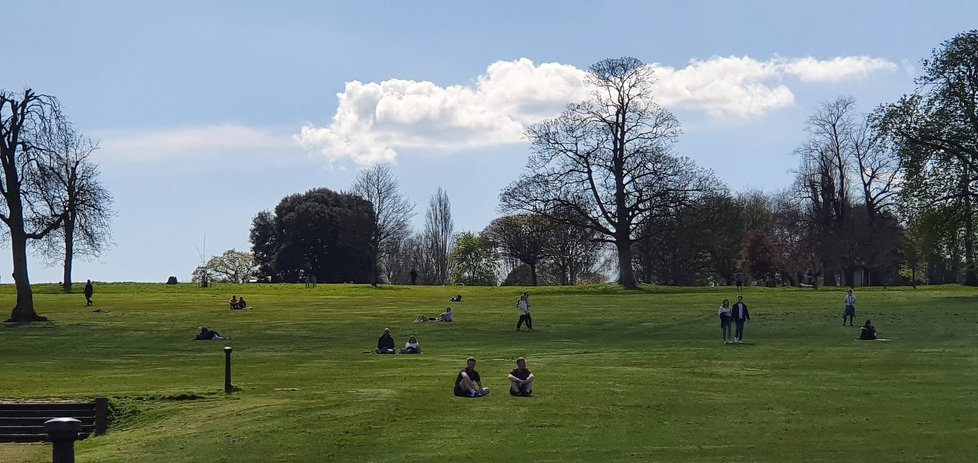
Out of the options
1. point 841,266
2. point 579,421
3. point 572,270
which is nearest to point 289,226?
point 572,270

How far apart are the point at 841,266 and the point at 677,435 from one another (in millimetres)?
88989

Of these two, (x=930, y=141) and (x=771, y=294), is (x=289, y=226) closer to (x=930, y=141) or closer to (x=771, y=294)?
(x=771, y=294)

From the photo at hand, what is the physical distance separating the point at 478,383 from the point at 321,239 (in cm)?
10818

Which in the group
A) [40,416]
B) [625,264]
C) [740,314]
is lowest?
[40,416]

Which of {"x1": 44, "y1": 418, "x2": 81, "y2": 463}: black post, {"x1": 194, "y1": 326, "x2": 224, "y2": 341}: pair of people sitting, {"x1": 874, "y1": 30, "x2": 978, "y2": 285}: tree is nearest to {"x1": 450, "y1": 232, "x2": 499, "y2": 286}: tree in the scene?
{"x1": 874, "y1": 30, "x2": 978, "y2": 285}: tree

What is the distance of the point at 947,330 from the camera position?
42.6 m

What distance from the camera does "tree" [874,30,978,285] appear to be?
68438 mm

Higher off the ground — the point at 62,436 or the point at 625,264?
the point at 625,264

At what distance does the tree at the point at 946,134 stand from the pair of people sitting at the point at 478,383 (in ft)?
177

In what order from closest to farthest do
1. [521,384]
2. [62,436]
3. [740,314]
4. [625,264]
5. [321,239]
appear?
[62,436]
[521,384]
[740,314]
[625,264]
[321,239]

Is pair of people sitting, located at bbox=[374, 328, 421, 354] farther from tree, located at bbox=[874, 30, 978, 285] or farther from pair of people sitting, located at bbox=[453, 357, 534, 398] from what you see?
tree, located at bbox=[874, 30, 978, 285]

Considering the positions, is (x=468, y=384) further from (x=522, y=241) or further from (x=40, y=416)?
(x=522, y=241)

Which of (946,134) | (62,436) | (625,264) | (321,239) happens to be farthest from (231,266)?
(62,436)

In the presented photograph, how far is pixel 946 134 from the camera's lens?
6912cm
